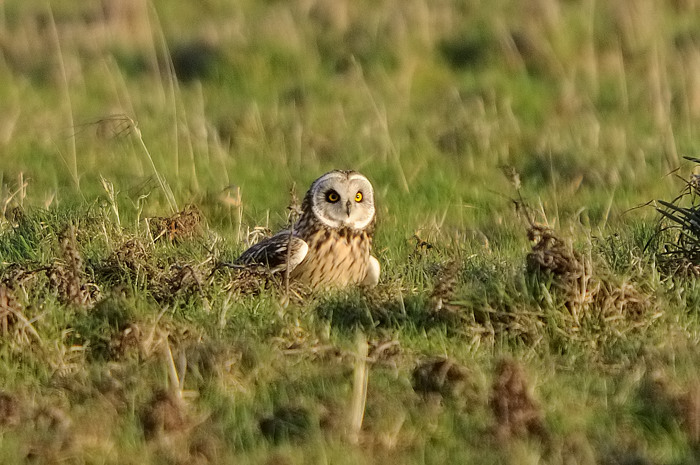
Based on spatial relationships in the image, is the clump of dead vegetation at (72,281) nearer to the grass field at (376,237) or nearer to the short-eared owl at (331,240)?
the grass field at (376,237)

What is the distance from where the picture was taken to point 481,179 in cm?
989

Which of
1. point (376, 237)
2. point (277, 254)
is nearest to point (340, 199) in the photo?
point (277, 254)

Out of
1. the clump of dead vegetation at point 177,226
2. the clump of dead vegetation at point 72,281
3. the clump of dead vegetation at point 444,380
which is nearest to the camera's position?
the clump of dead vegetation at point 444,380

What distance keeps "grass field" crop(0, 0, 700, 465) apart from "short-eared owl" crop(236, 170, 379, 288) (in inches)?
9.9

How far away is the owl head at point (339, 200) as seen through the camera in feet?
22.8

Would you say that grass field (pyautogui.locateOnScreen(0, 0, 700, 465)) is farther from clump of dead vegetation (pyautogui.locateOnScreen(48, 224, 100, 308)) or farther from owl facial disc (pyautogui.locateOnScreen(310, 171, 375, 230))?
owl facial disc (pyautogui.locateOnScreen(310, 171, 375, 230))

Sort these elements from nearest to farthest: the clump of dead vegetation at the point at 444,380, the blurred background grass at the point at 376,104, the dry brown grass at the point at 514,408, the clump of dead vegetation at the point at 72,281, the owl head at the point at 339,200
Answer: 1. the dry brown grass at the point at 514,408
2. the clump of dead vegetation at the point at 444,380
3. the clump of dead vegetation at the point at 72,281
4. the owl head at the point at 339,200
5. the blurred background grass at the point at 376,104

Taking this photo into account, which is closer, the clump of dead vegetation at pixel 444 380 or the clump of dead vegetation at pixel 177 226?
the clump of dead vegetation at pixel 444 380

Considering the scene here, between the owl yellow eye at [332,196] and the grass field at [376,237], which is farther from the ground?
the owl yellow eye at [332,196]

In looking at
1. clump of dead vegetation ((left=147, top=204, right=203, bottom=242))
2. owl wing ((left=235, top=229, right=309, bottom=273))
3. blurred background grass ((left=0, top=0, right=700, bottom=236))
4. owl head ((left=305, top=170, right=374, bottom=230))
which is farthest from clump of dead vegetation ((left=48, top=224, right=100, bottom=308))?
blurred background grass ((left=0, top=0, right=700, bottom=236))

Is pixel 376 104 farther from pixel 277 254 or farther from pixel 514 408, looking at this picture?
pixel 514 408

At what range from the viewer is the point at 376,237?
26.1 ft

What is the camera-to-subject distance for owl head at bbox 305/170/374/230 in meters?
6.94

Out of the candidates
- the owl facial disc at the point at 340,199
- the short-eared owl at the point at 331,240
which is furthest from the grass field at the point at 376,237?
the owl facial disc at the point at 340,199
